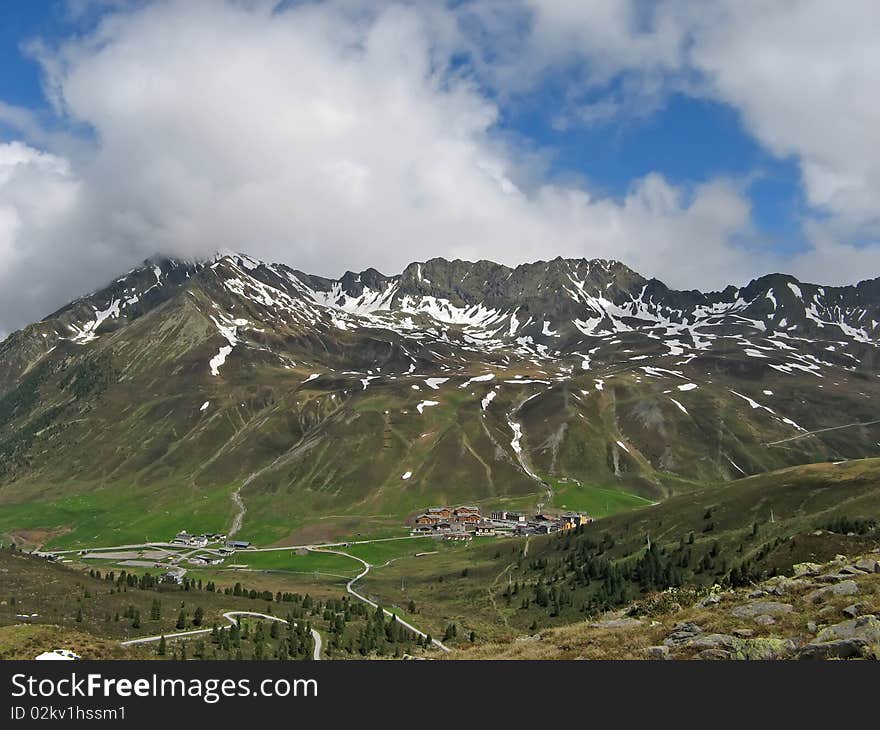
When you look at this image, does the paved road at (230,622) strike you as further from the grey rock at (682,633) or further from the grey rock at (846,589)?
the grey rock at (846,589)

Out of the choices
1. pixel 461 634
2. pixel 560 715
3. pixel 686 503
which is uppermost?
pixel 686 503

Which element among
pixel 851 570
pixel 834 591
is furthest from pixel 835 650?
pixel 851 570

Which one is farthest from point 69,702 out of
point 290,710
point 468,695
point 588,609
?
point 588,609

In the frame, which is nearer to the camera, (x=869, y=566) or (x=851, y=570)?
(x=851, y=570)

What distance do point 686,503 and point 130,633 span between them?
361ft

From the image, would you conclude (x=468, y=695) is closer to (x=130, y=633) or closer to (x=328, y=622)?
(x=130, y=633)

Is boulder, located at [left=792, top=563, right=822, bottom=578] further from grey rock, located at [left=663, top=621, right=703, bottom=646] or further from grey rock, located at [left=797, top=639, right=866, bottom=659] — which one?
grey rock, located at [left=797, top=639, right=866, bottom=659]

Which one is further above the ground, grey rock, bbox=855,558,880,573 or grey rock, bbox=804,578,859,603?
grey rock, bbox=855,558,880,573

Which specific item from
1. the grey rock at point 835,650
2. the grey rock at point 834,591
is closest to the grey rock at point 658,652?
the grey rock at point 835,650

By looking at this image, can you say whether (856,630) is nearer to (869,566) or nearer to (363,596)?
(869,566)

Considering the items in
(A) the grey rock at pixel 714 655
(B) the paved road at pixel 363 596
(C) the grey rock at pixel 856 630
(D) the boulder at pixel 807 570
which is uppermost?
(D) the boulder at pixel 807 570

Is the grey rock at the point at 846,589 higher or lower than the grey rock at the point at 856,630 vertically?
higher

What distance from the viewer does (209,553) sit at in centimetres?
19462

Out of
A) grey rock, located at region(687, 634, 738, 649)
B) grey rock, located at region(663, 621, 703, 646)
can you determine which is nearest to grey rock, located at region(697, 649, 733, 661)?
grey rock, located at region(687, 634, 738, 649)
